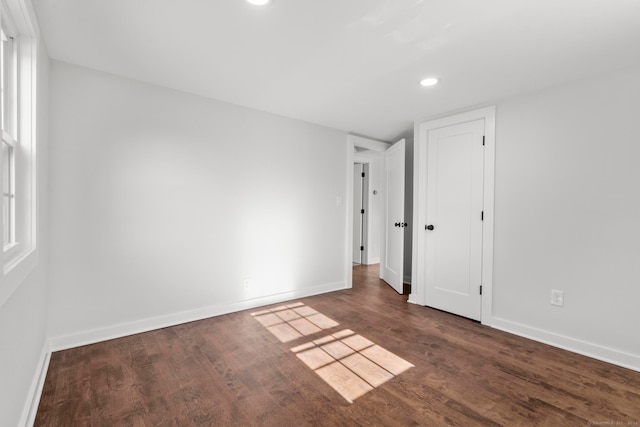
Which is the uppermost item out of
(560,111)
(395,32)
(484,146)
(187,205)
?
(395,32)

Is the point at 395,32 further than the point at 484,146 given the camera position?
No

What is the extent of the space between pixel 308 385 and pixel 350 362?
43 cm

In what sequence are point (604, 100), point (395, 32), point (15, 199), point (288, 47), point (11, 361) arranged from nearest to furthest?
point (11, 361), point (15, 199), point (395, 32), point (288, 47), point (604, 100)

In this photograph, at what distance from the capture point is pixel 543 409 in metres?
1.80

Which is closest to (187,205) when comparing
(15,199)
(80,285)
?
(80,285)

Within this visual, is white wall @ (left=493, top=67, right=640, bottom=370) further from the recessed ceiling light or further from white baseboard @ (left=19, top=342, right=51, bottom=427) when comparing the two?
white baseboard @ (left=19, top=342, right=51, bottom=427)

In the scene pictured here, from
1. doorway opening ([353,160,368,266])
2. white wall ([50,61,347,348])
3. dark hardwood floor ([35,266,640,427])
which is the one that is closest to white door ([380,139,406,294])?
white wall ([50,61,347,348])

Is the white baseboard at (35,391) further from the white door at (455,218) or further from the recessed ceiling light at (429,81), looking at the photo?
the white door at (455,218)

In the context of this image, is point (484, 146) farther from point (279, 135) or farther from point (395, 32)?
point (279, 135)

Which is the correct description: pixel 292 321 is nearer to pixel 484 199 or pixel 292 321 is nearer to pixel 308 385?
pixel 308 385

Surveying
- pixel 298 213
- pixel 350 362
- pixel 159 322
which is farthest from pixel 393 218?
pixel 159 322

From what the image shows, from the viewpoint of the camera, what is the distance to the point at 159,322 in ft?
9.48

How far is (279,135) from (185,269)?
1854 mm

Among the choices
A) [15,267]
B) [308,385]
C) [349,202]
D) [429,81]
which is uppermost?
[429,81]
